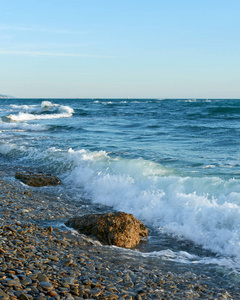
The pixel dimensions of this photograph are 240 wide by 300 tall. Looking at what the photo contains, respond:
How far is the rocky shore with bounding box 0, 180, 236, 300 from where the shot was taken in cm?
315

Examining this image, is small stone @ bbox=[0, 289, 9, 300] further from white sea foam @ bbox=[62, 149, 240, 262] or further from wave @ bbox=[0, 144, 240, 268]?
white sea foam @ bbox=[62, 149, 240, 262]

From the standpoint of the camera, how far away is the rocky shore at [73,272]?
124 inches

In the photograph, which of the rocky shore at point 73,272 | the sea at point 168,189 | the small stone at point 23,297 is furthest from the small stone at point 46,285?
the sea at point 168,189

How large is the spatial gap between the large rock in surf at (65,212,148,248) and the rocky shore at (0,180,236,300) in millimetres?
187

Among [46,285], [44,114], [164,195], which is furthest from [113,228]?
[44,114]

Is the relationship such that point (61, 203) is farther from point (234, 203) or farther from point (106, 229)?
point (234, 203)

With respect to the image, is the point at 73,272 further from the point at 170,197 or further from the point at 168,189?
the point at 168,189

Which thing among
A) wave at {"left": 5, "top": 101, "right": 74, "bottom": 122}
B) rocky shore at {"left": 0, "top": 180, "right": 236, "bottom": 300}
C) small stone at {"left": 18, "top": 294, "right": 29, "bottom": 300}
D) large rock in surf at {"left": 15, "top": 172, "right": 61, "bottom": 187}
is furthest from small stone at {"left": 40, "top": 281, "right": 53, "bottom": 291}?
wave at {"left": 5, "top": 101, "right": 74, "bottom": 122}

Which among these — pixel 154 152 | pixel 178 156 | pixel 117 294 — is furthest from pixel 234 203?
pixel 154 152

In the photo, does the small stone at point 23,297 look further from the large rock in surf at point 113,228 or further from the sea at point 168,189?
the large rock in surf at point 113,228

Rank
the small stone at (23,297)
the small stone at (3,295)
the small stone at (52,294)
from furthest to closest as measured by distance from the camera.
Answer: the small stone at (52,294) → the small stone at (23,297) → the small stone at (3,295)

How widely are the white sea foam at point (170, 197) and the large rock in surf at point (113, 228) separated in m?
0.88

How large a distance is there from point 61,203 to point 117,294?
3882 millimetres

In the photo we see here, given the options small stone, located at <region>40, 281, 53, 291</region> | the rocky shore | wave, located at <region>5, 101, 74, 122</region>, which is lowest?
the rocky shore
